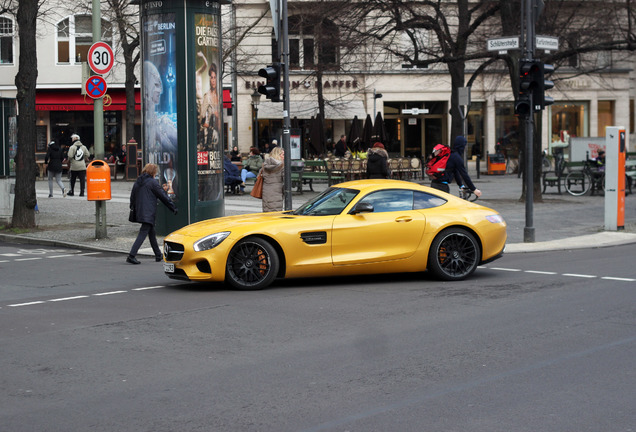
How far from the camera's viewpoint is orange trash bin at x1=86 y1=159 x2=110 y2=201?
16922mm

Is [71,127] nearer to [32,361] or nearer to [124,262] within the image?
[124,262]

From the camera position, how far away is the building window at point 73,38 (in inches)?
1809

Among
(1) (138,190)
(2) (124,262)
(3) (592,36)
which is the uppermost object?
(3) (592,36)

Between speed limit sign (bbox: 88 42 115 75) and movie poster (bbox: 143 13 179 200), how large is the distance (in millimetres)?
899

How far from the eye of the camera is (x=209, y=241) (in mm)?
11141

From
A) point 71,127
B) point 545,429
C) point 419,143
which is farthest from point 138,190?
point 419,143

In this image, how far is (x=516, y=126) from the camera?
5131 cm

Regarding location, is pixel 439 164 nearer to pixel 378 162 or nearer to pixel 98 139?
pixel 378 162

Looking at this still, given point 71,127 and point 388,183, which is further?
point 71,127

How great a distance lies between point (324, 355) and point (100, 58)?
36.7 ft

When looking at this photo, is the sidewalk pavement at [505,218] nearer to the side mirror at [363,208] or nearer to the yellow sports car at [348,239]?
the yellow sports car at [348,239]

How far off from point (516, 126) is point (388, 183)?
40.7m

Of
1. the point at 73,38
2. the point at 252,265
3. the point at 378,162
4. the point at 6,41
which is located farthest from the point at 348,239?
the point at 6,41

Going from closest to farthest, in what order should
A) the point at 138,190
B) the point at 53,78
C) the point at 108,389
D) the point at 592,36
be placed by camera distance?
the point at 108,389 → the point at 138,190 → the point at 592,36 → the point at 53,78
